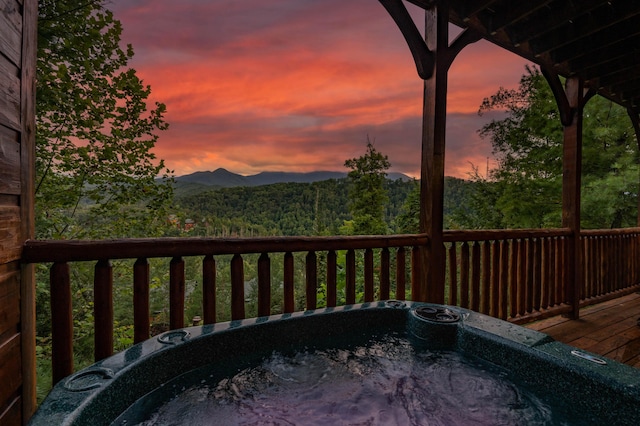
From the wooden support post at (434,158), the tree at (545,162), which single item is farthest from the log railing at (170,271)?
the tree at (545,162)

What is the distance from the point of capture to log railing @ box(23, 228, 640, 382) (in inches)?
59.0

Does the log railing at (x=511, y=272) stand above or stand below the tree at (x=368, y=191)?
below

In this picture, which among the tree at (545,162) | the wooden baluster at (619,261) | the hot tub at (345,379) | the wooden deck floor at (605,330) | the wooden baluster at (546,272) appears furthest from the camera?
the tree at (545,162)

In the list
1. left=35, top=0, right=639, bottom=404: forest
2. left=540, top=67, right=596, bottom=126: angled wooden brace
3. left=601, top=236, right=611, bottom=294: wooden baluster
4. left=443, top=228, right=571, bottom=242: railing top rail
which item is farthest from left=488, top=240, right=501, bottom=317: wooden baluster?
left=35, top=0, right=639, bottom=404: forest

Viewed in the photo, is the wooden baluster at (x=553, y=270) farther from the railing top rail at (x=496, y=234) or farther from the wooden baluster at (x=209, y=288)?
the wooden baluster at (x=209, y=288)

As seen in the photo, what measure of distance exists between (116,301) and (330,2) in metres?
4.80

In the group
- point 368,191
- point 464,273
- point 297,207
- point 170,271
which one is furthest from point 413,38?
point 297,207

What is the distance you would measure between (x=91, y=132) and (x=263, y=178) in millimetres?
6389

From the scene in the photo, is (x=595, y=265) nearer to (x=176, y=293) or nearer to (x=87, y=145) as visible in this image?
(x=176, y=293)

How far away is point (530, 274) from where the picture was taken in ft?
10.7

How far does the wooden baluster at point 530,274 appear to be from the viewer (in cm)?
324

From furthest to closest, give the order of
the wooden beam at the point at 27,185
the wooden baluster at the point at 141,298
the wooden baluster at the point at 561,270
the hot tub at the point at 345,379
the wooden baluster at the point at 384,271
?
the wooden baluster at the point at 561,270 < the wooden baluster at the point at 384,271 < the wooden baluster at the point at 141,298 < the wooden beam at the point at 27,185 < the hot tub at the point at 345,379

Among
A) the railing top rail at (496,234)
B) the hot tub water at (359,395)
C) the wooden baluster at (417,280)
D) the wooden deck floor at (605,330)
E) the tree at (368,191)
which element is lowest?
the wooden deck floor at (605,330)

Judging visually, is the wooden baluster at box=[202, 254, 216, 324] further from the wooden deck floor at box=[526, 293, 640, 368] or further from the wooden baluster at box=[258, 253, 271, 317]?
the wooden deck floor at box=[526, 293, 640, 368]
